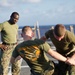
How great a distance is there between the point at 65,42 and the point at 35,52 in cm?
78

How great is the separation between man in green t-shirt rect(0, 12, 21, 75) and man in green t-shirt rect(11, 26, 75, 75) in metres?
3.10

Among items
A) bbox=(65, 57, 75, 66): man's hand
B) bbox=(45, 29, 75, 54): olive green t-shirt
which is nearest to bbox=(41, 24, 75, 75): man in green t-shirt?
bbox=(45, 29, 75, 54): olive green t-shirt

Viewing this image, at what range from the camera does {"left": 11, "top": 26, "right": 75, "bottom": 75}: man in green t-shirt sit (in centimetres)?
555

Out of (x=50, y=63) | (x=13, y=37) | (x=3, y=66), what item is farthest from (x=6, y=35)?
(x=50, y=63)

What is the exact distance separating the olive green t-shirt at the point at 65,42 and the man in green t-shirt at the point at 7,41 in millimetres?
2767

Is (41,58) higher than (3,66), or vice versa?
(41,58)

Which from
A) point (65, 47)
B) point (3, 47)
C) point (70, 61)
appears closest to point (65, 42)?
point (65, 47)

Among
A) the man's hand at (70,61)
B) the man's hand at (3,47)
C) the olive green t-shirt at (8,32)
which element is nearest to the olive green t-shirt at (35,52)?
the man's hand at (70,61)

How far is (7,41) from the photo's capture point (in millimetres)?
9102

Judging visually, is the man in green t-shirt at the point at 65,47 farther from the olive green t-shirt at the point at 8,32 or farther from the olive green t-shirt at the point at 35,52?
the olive green t-shirt at the point at 8,32

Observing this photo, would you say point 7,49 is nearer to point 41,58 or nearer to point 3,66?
point 3,66

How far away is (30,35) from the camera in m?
5.61

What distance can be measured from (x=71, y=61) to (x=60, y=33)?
64cm

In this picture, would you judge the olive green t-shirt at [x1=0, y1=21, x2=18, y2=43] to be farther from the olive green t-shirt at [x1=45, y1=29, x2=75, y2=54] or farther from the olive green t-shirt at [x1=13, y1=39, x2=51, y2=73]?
the olive green t-shirt at [x1=13, y1=39, x2=51, y2=73]
